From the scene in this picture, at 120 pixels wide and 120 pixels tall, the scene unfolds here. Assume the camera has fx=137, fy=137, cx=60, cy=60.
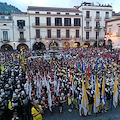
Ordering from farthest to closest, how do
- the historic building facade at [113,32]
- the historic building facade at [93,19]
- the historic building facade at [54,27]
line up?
1. the historic building facade at [93,19]
2. the historic building facade at [54,27]
3. the historic building facade at [113,32]

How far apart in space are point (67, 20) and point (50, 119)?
31.2m

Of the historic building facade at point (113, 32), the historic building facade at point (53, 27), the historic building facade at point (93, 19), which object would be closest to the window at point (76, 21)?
the historic building facade at point (53, 27)

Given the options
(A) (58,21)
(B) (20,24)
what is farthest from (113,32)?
(B) (20,24)

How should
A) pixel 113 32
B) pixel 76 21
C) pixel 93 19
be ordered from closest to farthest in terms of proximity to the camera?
1. pixel 113 32
2. pixel 76 21
3. pixel 93 19

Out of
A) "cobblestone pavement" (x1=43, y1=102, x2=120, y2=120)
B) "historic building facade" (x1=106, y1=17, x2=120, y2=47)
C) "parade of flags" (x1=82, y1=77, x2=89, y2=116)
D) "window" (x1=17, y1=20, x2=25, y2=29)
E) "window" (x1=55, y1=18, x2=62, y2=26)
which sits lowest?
"cobblestone pavement" (x1=43, y1=102, x2=120, y2=120)

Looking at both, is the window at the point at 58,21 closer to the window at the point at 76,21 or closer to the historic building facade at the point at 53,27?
the historic building facade at the point at 53,27

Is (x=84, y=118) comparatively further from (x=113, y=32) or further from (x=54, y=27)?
(x=54, y=27)

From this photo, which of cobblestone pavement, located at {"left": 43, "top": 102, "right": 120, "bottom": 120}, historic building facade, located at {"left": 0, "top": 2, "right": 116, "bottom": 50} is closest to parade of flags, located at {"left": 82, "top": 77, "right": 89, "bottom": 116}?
cobblestone pavement, located at {"left": 43, "top": 102, "right": 120, "bottom": 120}

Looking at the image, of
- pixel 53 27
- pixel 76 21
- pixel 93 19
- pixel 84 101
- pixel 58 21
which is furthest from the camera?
pixel 93 19

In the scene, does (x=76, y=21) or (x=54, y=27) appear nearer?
(x=54, y=27)

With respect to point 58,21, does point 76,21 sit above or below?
above

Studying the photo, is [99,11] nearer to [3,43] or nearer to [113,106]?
[3,43]

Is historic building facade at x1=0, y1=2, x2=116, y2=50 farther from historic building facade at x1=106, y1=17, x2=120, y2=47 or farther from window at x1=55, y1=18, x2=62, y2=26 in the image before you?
historic building facade at x1=106, y1=17, x2=120, y2=47

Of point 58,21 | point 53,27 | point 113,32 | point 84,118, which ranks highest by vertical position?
point 58,21
